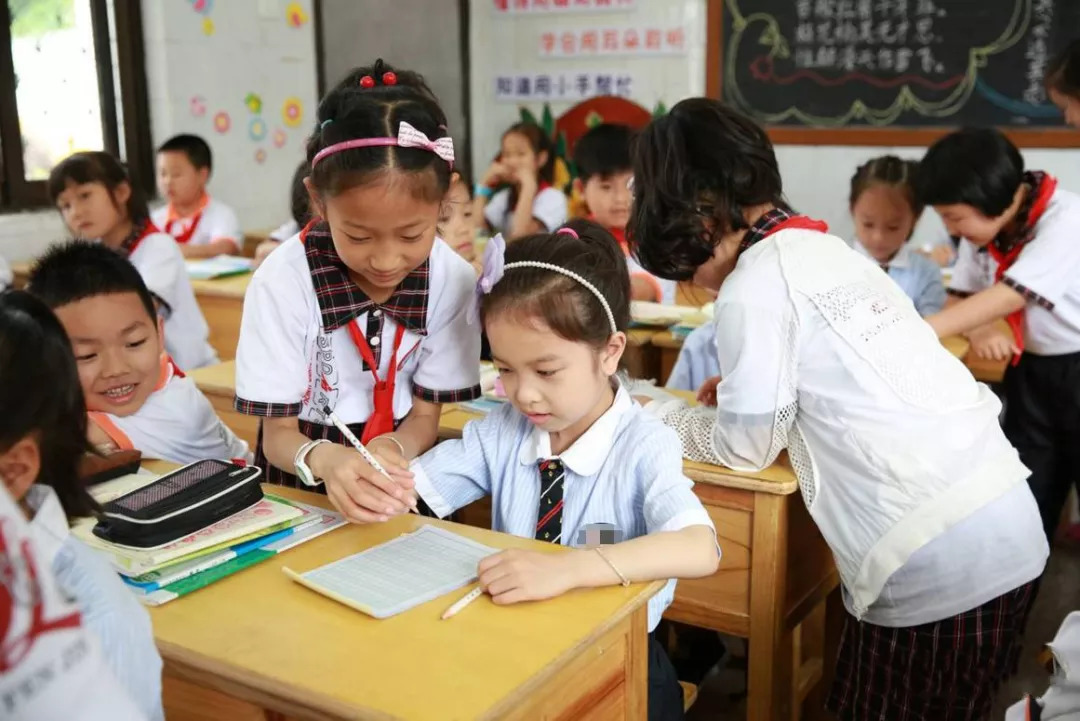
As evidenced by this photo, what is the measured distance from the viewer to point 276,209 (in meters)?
5.16

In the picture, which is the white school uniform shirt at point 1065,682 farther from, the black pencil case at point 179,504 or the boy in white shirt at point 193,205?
the boy in white shirt at point 193,205

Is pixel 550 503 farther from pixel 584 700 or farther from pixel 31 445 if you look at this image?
pixel 31 445

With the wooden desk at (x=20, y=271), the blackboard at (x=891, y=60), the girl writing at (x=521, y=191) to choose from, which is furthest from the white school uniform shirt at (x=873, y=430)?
the blackboard at (x=891, y=60)

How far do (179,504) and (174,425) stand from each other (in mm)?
656

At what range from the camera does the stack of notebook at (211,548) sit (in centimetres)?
123

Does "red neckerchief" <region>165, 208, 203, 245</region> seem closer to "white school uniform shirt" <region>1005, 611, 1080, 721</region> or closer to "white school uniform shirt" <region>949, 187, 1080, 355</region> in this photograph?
"white school uniform shirt" <region>949, 187, 1080, 355</region>

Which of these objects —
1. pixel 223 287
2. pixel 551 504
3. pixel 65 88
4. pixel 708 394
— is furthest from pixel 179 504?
pixel 65 88

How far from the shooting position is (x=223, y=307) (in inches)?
144

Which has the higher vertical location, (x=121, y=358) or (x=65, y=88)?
(x=65, y=88)

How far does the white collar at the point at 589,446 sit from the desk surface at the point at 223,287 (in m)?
2.21

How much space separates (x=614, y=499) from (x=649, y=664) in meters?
0.26

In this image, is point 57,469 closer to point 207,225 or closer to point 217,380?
point 217,380

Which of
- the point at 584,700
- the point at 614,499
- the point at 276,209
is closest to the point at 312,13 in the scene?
the point at 276,209

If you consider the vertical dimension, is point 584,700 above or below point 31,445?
below
